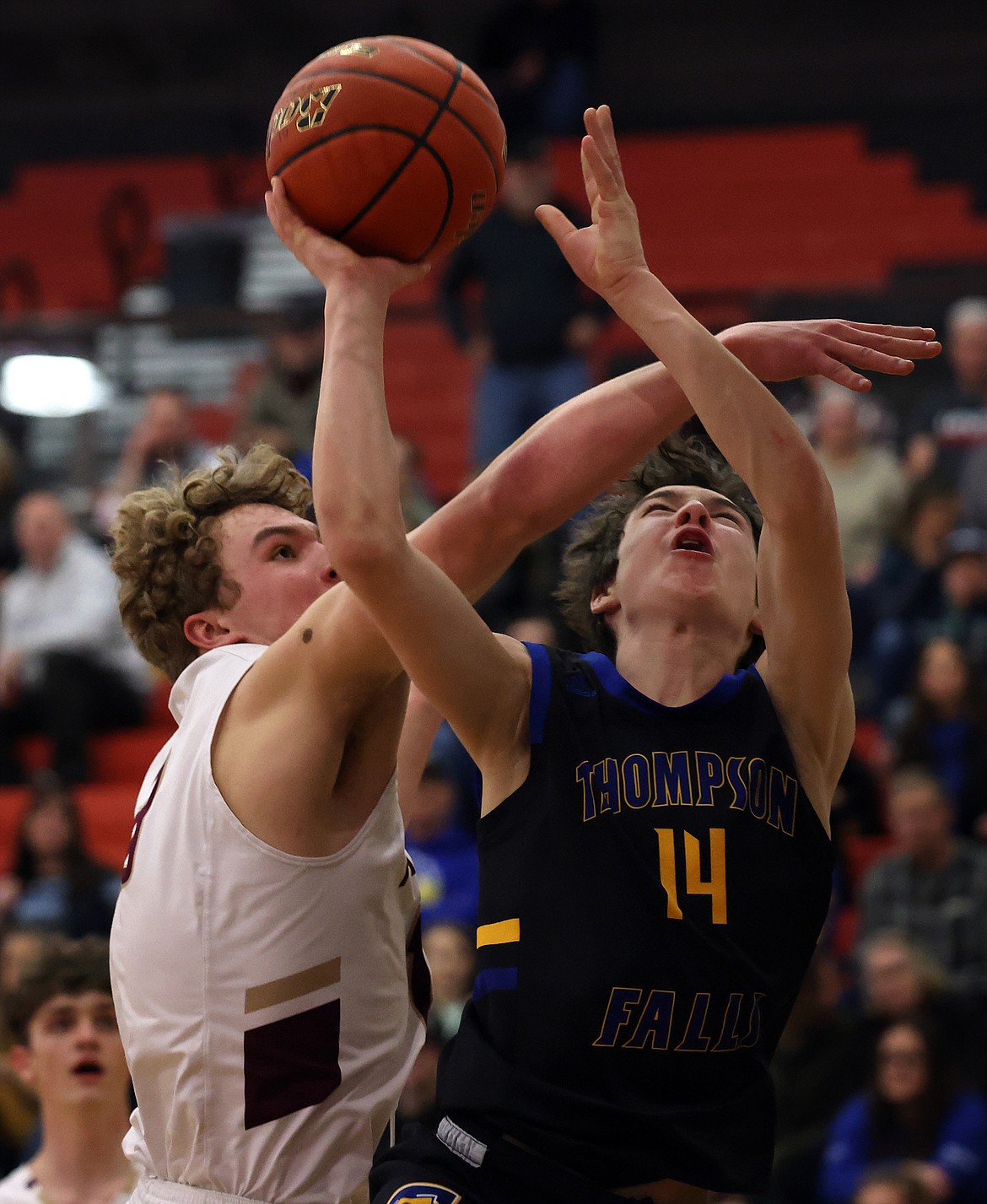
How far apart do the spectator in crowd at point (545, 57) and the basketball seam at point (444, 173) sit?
10.6 meters

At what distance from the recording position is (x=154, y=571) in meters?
3.25

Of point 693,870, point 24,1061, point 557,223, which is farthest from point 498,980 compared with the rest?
point 24,1061

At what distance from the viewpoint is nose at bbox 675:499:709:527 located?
3.05m

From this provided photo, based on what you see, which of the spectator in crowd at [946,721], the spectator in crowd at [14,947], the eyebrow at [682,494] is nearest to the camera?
the eyebrow at [682,494]

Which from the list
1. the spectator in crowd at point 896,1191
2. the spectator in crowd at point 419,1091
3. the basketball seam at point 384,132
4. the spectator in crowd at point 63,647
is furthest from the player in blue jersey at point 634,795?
the spectator in crowd at point 63,647

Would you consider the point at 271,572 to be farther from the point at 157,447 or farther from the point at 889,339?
the point at 157,447

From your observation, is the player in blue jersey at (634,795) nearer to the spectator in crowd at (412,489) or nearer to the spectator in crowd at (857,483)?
the spectator in crowd at (412,489)

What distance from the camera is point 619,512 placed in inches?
131

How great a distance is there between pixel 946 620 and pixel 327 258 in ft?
21.1

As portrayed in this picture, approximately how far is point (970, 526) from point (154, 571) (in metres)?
6.44

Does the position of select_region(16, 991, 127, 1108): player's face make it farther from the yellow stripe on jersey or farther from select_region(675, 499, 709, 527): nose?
select_region(675, 499, 709, 527): nose

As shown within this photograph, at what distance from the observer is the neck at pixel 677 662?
2.97 meters

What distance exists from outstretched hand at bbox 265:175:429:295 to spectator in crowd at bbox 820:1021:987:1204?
4.44 meters

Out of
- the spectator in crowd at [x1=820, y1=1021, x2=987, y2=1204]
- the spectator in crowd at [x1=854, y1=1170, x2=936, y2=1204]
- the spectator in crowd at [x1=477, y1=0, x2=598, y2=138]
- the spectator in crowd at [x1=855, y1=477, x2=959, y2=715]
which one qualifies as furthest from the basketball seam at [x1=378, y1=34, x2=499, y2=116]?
the spectator in crowd at [x1=477, y1=0, x2=598, y2=138]
